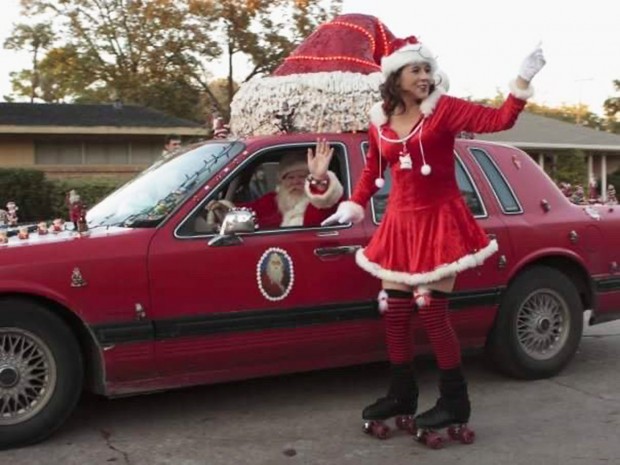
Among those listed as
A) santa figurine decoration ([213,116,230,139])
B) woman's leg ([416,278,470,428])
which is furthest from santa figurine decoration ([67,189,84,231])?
woman's leg ([416,278,470,428])

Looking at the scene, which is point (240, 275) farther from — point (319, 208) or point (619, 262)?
point (619, 262)

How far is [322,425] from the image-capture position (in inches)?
182

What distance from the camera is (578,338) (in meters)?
5.64

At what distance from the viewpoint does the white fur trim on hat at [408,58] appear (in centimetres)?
427

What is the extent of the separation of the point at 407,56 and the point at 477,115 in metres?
0.57

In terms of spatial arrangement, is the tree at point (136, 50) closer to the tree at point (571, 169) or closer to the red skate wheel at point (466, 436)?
the tree at point (571, 169)

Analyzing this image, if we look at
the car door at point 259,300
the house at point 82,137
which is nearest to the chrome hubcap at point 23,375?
the car door at point 259,300

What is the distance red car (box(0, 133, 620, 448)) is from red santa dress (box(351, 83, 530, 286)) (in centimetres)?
53

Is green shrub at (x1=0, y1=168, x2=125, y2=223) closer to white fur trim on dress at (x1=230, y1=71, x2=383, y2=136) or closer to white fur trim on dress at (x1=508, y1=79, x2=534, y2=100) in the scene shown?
white fur trim on dress at (x1=230, y1=71, x2=383, y2=136)

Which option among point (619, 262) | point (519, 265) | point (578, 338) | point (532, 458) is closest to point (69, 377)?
point (532, 458)

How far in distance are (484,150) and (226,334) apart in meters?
2.31

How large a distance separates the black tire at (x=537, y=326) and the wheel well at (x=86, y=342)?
8.42ft

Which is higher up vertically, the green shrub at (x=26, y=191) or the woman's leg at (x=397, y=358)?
the green shrub at (x=26, y=191)

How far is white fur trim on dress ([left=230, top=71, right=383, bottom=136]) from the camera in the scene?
5195mm
